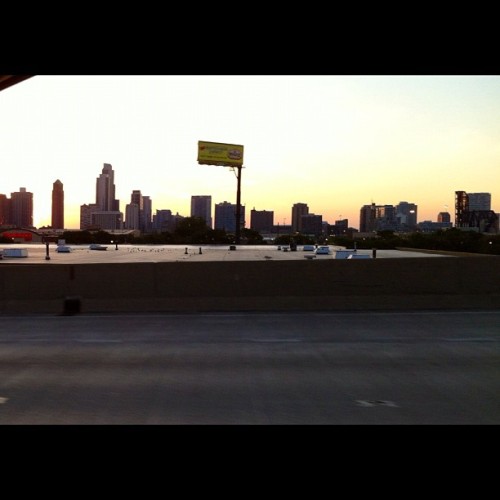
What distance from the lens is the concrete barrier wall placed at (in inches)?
594

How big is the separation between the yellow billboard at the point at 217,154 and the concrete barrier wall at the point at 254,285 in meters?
91.8

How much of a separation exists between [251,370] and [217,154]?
99383 millimetres

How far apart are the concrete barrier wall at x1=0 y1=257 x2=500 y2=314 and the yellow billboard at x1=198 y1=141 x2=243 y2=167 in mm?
91771

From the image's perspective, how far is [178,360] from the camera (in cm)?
930

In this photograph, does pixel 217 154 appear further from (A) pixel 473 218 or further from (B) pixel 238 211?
(A) pixel 473 218

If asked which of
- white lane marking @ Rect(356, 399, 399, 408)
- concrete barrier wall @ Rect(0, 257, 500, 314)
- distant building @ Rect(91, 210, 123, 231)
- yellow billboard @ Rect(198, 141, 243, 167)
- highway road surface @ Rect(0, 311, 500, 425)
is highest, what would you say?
yellow billboard @ Rect(198, 141, 243, 167)

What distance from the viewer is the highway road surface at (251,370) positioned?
6.45 m

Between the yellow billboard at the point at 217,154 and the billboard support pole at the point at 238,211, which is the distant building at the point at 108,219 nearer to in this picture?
the yellow billboard at the point at 217,154

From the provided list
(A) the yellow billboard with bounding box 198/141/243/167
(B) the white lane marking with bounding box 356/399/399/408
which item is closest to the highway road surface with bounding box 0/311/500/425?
(B) the white lane marking with bounding box 356/399/399/408

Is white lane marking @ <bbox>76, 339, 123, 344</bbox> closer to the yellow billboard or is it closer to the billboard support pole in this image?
the billboard support pole

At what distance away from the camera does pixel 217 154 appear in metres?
106
